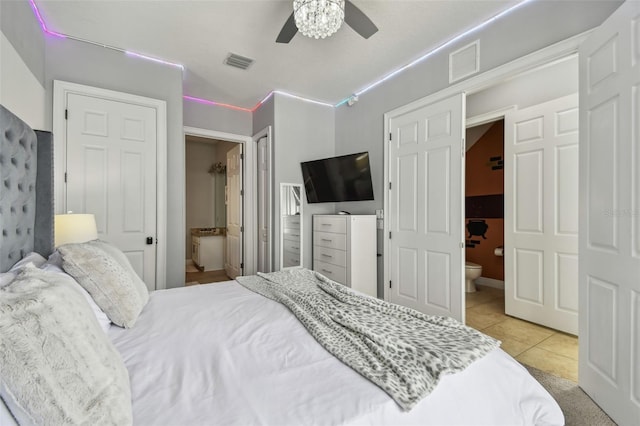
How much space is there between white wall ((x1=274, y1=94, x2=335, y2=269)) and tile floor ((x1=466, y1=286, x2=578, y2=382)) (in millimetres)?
2144

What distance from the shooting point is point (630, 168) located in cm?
145

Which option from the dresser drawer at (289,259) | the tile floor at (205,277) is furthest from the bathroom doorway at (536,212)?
the tile floor at (205,277)

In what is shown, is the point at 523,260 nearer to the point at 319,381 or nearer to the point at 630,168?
the point at 630,168

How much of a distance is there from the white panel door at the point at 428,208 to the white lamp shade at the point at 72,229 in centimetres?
279

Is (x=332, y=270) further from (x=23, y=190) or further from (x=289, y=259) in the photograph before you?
(x=23, y=190)

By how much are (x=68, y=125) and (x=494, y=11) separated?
3734 mm

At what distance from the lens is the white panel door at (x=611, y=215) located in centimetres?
143

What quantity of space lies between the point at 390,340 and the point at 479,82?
2352mm

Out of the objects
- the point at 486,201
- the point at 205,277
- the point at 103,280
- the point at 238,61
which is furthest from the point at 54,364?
the point at 486,201

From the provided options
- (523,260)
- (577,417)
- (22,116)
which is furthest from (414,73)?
(22,116)

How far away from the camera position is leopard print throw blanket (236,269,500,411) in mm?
872

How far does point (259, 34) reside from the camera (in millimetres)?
2514

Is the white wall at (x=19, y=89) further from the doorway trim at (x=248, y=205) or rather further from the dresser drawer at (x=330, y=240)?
the dresser drawer at (x=330, y=240)

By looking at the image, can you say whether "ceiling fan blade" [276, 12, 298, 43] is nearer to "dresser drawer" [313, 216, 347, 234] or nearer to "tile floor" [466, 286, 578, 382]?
"dresser drawer" [313, 216, 347, 234]
